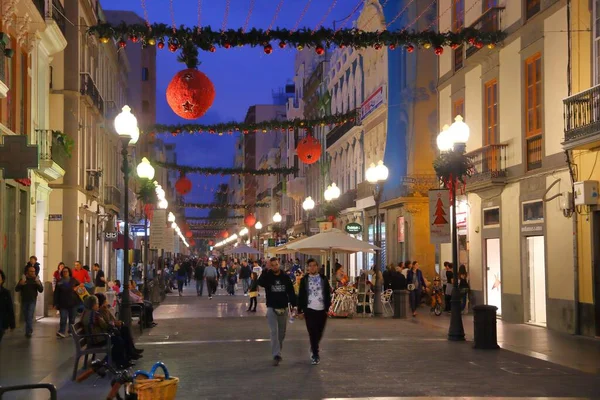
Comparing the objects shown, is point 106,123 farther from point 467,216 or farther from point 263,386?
point 263,386

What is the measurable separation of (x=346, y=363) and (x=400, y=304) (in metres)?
11.4

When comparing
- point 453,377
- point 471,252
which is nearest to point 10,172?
point 453,377

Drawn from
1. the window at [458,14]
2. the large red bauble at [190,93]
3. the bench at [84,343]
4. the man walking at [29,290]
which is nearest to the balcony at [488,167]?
the window at [458,14]

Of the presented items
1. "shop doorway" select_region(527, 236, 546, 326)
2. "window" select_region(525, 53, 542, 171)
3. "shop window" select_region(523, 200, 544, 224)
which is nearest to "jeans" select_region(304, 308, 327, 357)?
"shop window" select_region(523, 200, 544, 224)

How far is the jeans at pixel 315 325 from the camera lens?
14.5m

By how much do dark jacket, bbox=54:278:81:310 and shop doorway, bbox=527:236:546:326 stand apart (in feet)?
36.2

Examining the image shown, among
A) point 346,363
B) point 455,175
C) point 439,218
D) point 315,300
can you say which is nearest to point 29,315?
point 315,300

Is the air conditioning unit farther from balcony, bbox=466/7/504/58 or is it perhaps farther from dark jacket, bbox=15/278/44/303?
dark jacket, bbox=15/278/44/303

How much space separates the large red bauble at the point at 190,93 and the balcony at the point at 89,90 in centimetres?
1682

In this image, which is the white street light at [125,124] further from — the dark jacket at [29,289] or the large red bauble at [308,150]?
the large red bauble at [308,150]

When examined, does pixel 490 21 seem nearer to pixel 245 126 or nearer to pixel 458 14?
pixel 458 14

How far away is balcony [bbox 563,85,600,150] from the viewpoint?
17.9 m

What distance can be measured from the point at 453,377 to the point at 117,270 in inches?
1531

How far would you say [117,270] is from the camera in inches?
1960
